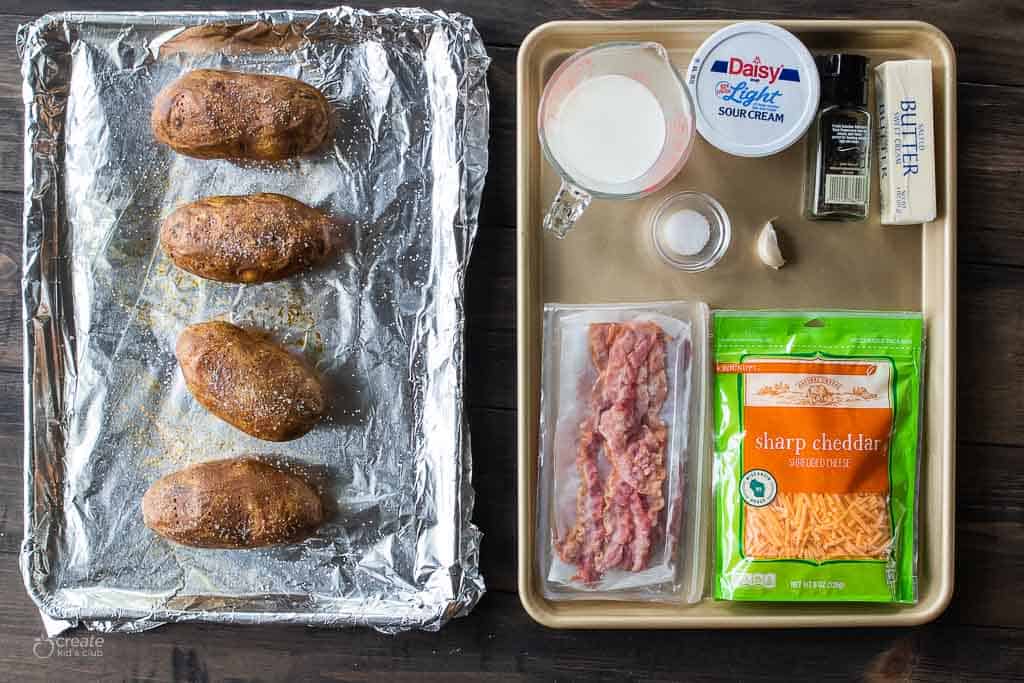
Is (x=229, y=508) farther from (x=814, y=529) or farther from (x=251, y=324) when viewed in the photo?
(x=814, y=529)

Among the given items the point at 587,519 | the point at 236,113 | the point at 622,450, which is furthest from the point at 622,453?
the point at 236,113

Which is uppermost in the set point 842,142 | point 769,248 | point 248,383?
point 842,142

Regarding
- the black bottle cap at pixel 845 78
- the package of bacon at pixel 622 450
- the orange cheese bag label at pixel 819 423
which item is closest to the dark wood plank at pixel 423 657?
the package of bacon at pixel 622 450

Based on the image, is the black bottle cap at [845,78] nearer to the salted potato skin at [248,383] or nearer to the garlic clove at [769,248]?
the garlic clove at [769,248]

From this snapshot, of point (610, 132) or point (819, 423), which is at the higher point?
point (610, 132)

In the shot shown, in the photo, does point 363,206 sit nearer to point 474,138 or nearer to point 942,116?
point 474,138

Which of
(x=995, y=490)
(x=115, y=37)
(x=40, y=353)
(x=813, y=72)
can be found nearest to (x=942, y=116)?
(x=813, y=72)
